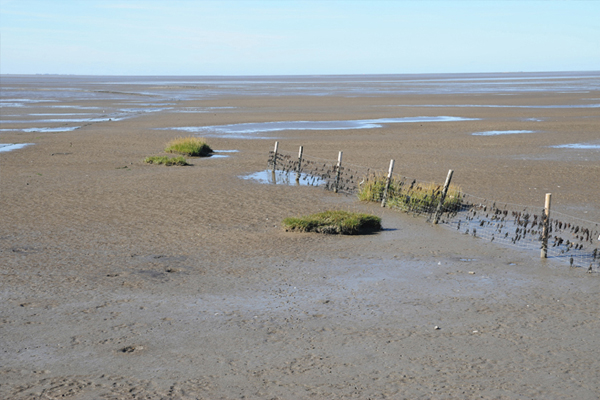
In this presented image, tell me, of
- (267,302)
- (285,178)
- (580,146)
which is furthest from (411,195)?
(580,146)

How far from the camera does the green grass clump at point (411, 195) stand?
667 inches

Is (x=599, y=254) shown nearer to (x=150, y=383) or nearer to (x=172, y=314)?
(x=172, y=314)

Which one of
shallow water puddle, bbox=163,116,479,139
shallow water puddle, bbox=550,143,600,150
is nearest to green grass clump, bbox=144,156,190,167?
shallow water puddle, bbox=163,116,479,139

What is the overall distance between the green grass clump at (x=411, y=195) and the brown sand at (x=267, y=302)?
0.61 meters

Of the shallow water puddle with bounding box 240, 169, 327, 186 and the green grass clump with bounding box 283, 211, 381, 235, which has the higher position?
the green grass clump with bounding box 283, 211, 381, 235

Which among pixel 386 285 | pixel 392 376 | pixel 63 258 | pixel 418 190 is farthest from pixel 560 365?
pixel 418 190

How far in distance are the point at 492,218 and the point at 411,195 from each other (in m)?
2.39

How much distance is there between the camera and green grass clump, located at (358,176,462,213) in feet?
55.6

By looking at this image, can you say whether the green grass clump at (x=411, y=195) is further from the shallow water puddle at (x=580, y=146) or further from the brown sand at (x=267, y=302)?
the shallow water puddle at (x=580, y=146)

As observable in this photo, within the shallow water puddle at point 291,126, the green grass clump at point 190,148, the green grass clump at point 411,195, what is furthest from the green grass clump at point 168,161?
the shallow water puddle at point 291,126

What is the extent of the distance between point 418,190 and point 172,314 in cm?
996

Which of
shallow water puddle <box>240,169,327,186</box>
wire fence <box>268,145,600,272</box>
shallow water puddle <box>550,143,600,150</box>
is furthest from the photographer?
shallow water puddle <box>550,143,600,150</box>

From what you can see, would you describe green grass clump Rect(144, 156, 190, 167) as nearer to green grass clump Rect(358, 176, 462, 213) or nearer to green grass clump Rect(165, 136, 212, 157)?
green grass clump Rect(165, 136, 212, 157)

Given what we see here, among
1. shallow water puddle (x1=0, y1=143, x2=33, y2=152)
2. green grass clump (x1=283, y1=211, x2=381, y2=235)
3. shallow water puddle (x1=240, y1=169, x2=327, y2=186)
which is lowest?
shallow water puddle (x1=0, y1=143, x2=33, y2=152)
